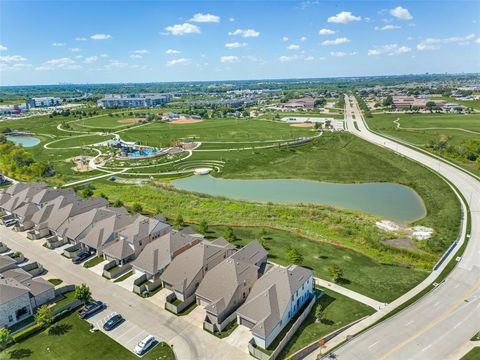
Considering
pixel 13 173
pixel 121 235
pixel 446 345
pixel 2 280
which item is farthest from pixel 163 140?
pixel 446 345

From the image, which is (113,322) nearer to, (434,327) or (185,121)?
(434,327)

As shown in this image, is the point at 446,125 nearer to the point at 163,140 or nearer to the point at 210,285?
the point at 163,140

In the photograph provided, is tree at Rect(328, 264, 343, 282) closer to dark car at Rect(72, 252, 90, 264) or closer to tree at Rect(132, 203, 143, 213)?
dark car at Rect(72, 252, 90, 264)

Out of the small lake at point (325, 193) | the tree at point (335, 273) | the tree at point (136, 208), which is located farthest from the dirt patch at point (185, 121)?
the tree at point (335, 273)

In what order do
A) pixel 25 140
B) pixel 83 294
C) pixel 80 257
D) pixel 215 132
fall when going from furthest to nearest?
pixel 25 140 → pixel 215 132 → pixel 80 257 → pixel 83 294

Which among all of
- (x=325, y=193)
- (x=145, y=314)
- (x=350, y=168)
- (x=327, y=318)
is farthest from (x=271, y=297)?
(x=350, y=168)

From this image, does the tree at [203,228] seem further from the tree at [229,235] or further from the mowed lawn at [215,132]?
the mowed lawn at [215,132]
